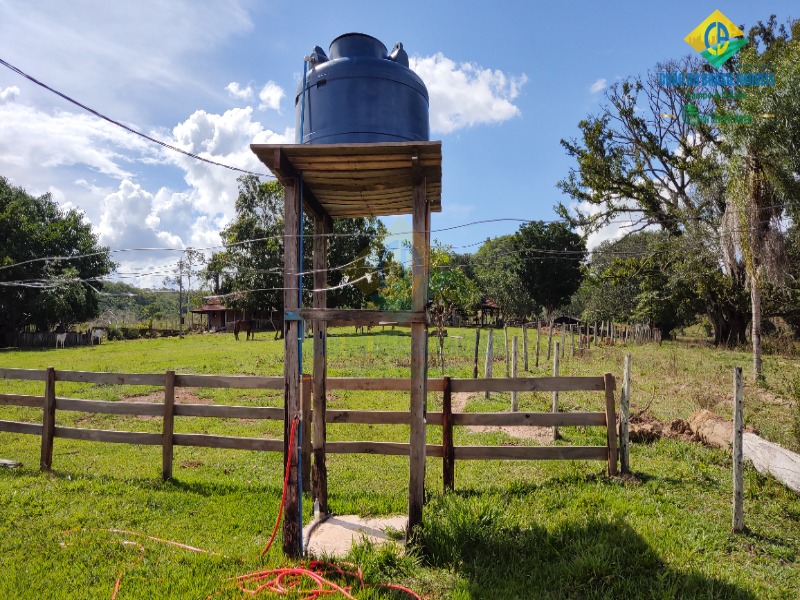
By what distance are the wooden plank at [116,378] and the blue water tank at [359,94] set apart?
3954 millimetres

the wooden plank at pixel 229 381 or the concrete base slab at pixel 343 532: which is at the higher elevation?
the wooden plank at pixel 229 381

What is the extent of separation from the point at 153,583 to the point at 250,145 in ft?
11.9

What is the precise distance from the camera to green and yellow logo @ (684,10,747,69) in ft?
53.9

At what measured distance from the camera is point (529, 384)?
6.00 metres

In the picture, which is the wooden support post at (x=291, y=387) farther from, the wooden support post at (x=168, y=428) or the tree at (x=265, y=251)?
the tree at (x=265, y=251)

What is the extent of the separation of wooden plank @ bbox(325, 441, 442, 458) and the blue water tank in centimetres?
336

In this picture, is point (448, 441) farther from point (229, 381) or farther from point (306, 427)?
point (229, 381)

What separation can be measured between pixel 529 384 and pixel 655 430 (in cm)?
364

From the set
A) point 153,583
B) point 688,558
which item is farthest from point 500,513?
point 153,583

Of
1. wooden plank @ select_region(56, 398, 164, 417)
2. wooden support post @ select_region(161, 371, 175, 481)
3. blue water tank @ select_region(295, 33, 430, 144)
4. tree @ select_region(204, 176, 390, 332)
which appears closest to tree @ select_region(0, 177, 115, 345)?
tree @ select_region(204, 176, 390, 332)

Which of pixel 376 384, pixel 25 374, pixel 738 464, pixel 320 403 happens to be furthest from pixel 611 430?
pixel 25 374

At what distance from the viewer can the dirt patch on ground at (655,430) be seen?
8.02m

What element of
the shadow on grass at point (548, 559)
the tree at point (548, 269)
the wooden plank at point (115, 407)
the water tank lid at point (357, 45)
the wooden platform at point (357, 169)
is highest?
the tree at point (548, 269)

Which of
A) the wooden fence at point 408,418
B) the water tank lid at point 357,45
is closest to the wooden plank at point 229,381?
the wooden fence at point 408,418
